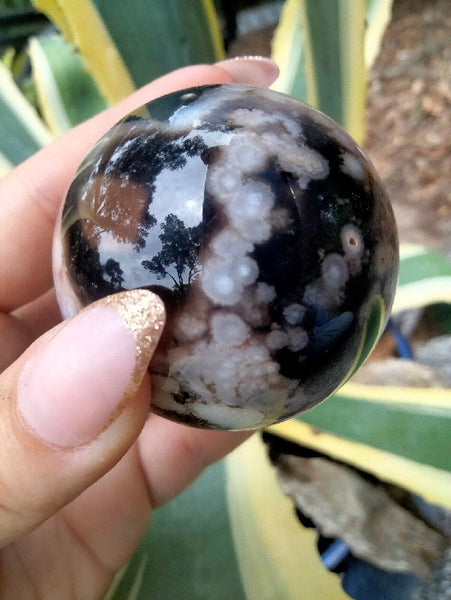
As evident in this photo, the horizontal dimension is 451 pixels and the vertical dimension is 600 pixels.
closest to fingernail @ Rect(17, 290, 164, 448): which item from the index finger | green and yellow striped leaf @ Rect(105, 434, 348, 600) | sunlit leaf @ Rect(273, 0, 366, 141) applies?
the index finger

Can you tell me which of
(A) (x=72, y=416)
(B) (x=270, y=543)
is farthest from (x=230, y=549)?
(A) (x=72, y=416)

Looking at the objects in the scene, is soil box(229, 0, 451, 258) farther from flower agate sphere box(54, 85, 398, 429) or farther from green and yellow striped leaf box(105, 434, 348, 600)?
flower agate sphere box(54, 85, 398, 429)

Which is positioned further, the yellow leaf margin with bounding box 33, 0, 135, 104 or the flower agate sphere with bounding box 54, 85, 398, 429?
the yellow leaf margin with bounding box 33, 0, 135, 104

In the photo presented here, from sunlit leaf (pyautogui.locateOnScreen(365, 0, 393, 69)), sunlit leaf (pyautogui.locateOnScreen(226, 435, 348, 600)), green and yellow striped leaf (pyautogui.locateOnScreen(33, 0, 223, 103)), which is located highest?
green and yellow striped leaf (pyautogui.locateOnScreen(33, 0, 223, 103))

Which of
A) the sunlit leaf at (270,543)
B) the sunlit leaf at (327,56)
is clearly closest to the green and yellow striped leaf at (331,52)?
the sunlit leaf at (327,56)

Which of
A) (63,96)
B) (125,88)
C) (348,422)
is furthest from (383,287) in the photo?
(63,96)

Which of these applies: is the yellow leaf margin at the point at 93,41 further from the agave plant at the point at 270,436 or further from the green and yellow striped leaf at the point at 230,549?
the green and yellow striped leaf at the point at 230,549

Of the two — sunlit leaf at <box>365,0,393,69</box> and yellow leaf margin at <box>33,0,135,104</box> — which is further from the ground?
yellow leaf margin at <box>33,0,135,104</box>

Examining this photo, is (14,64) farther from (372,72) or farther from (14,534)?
(14,534)
